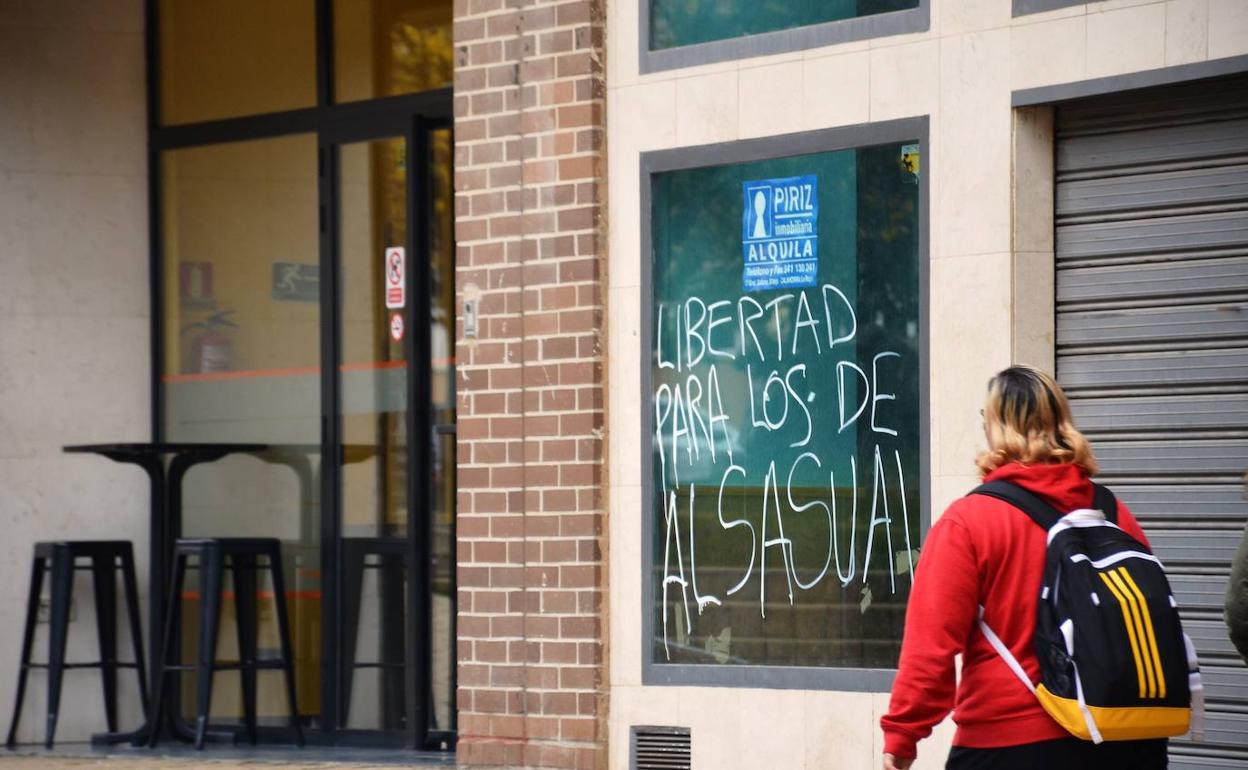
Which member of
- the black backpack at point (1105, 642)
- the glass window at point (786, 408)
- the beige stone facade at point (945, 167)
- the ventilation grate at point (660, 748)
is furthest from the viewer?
the ventilation grate at point (660, 748)

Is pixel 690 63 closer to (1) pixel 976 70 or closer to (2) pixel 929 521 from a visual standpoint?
(1) pixel 976 70

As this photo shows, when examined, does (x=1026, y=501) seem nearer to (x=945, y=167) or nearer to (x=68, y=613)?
(x=945, y=167)

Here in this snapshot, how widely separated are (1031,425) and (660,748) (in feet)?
12.4

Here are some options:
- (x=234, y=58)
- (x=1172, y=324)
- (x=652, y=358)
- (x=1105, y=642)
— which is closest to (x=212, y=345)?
(x=234, y=58)

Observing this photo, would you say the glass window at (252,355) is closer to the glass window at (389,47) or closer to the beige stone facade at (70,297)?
the beige stone facade at (70,297)

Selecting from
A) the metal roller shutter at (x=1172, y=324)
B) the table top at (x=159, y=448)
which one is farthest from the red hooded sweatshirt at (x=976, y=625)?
the table top at (x=159, y=448)

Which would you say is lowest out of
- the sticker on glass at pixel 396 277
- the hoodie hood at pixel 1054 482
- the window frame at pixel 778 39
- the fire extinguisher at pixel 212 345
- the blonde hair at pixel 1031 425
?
the hoodie hood at pixel 1054 482

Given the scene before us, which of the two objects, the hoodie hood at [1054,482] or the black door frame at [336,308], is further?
the black door frame at [336,308]

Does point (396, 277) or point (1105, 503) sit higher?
point (396, 277)

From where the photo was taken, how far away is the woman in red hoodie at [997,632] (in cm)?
470

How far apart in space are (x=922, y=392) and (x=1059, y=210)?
84 cm

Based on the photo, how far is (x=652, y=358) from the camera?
841 centimetres

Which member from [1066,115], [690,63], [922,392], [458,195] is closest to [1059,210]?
[1066,115]

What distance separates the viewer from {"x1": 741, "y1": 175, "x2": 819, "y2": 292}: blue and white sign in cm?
796
